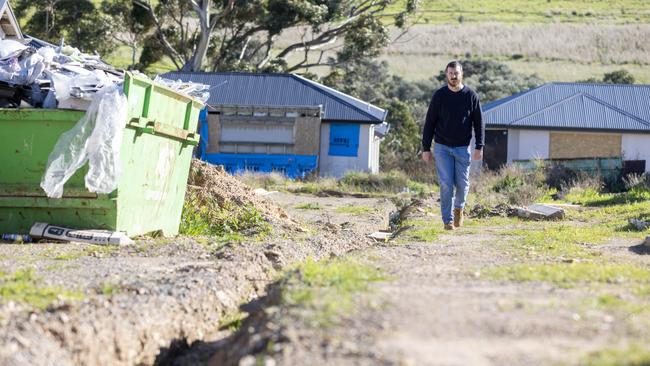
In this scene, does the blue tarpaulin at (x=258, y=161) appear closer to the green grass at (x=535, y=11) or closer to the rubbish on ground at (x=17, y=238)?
the rubbish on ground at (x=17, y=238)

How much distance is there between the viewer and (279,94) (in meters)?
37.2

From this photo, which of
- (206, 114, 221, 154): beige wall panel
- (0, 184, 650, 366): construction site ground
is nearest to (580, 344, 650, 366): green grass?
(0, 184, 650, 366): construction site ground

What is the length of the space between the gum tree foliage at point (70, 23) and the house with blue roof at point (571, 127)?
658 inches

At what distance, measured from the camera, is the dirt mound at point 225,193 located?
14484mm

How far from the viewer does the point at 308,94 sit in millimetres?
37406

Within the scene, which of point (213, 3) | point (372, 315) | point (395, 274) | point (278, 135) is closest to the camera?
point (372, 315)

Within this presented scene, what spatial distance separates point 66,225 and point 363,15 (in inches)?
1420

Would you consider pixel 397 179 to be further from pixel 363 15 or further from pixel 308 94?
pixel 363 15

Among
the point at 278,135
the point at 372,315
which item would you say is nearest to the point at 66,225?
the point at 372,315

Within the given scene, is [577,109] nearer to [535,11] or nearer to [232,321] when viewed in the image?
[232,321]

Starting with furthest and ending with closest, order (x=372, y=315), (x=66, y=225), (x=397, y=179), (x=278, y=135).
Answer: (x=278, y=135) → (x=397, y=179) → (x=66, y=225) → (x=372, y=315)

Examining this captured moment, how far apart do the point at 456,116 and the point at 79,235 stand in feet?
14.8

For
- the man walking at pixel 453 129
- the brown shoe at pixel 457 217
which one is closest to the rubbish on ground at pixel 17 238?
the man walking at pixel 453 129

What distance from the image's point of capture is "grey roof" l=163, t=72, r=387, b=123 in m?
36.7
